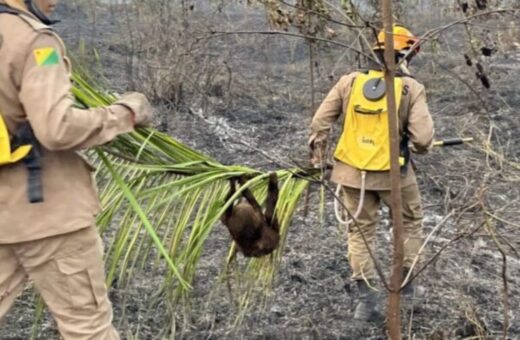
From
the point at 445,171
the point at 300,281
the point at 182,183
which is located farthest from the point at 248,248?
A: the point at 445,171

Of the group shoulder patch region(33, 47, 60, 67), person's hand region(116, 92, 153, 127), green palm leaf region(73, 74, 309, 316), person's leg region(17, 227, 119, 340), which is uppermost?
shoulder patch region(33, 47, 60, 67)

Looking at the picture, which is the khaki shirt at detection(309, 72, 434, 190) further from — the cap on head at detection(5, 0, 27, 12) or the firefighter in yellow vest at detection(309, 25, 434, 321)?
the cap on head at detection(5, 0, 27, 12)

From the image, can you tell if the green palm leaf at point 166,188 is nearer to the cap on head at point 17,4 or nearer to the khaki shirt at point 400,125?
the cap on head at point 17,4

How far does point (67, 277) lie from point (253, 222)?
0.65m

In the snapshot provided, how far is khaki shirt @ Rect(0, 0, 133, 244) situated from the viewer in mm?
2814

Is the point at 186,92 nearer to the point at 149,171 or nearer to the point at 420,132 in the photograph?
the point at 420,132

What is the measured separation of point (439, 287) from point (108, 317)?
2227mm

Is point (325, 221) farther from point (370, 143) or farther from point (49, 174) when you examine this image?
point (49, 174)

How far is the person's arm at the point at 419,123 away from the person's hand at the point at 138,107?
162 cm

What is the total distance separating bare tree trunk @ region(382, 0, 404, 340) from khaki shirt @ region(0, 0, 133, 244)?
0.85 meters

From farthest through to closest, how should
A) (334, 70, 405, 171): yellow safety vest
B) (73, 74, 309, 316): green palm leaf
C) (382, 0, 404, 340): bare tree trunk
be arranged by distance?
1. (334, 70, 405, 171): yellow safety vest
2. (73, 74, 309, 316): green palm leaf
3. (382, 0, 404, 340): bare tree trunk

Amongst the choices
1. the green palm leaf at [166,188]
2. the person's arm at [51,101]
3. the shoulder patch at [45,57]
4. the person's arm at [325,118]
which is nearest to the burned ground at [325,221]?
the green palm leaf at [166,188]

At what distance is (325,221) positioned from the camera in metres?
6.08

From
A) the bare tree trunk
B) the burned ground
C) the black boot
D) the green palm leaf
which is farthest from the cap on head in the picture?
the black boot
